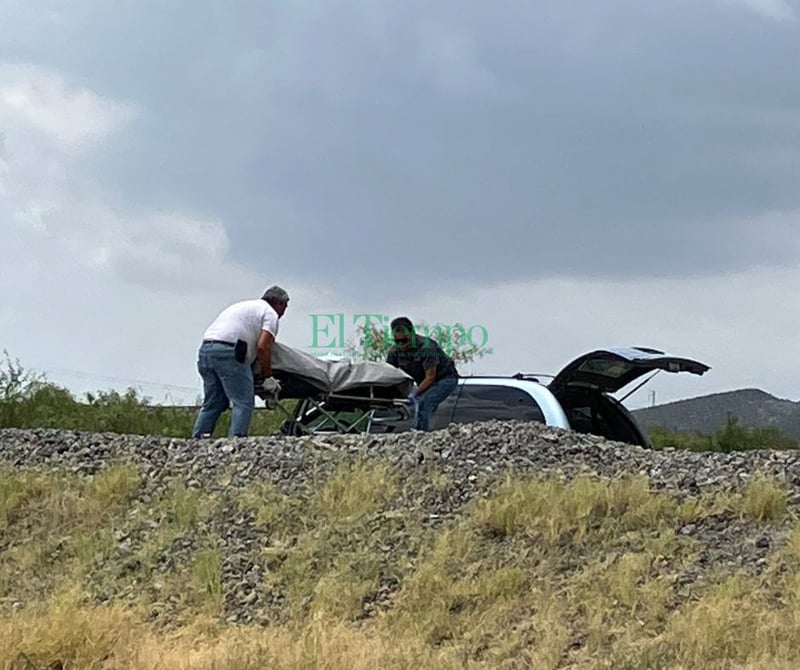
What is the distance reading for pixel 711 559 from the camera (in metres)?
6.91

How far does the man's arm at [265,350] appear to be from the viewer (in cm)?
1048

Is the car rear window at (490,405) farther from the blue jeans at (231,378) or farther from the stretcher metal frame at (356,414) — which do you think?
the blue jeans at (231,378)

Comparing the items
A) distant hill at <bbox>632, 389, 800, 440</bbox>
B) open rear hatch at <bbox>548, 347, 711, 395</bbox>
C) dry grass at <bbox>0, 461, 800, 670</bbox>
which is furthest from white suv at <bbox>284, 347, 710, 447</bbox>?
distant hill at <bbox>632, 389, 800, 440</bbox>

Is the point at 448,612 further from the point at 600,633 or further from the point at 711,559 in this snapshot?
the point at 711,559

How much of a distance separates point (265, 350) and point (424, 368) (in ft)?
4.97

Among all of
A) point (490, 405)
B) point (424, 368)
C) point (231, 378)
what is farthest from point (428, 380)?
point (231, 378)

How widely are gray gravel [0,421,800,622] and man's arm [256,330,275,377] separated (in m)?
0.86

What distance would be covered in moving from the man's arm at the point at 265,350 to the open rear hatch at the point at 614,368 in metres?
2.36

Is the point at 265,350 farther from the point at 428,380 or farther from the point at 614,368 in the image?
the point at 614,368

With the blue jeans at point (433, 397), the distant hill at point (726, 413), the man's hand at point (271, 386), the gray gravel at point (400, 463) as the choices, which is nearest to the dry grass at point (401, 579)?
the gray gravel at point (400, 463)

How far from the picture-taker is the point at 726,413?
21031 millimetres

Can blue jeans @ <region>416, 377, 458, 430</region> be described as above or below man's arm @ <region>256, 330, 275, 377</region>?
below

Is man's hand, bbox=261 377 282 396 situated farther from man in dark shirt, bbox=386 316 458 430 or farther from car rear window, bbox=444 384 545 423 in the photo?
car rear window, bbox=444 384 545 423

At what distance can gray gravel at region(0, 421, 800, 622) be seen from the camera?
7.38m
